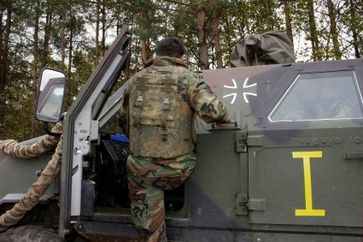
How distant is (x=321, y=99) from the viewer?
3.51 meters

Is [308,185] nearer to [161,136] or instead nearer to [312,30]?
[161,136]

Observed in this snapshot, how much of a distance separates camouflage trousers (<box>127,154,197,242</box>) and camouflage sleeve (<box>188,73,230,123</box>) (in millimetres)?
309

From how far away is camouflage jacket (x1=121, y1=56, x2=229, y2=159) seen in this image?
11.0 ft

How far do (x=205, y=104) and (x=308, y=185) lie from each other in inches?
32.6

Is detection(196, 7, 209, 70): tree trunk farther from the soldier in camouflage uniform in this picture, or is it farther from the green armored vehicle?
the soldier in camouflage uniform

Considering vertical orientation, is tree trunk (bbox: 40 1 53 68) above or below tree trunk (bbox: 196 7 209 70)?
above

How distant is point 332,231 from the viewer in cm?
318

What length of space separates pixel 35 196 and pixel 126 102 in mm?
906

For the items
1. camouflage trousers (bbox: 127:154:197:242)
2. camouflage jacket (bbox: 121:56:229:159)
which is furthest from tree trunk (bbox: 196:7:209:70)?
camouflage trousers (bbox: 127:154:197:242)

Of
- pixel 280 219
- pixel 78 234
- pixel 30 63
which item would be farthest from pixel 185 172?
pixel 30 63

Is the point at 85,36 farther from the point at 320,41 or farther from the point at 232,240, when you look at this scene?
the point at 232,240

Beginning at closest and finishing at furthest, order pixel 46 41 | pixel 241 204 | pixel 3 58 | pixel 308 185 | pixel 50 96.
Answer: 1. pixel 308 185
2. pixel 241 204
3. pixel 50 96
4. pixel 3 58
5. pixel 46 41

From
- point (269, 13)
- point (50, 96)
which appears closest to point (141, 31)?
point (269, 13)

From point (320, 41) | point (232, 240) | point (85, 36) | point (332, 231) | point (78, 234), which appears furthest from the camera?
point (85, 36)
